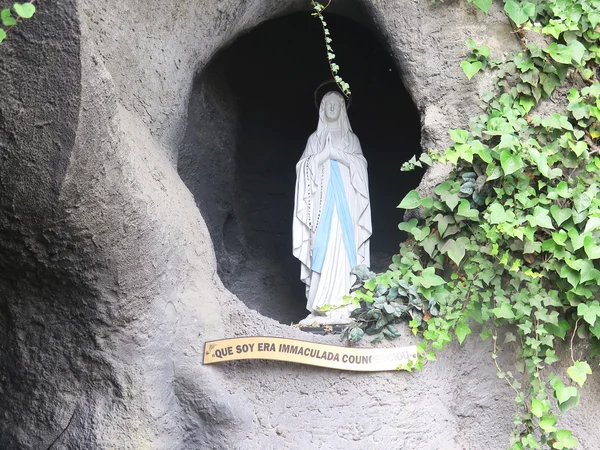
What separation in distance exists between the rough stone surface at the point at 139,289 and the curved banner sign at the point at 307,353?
7 centimetres

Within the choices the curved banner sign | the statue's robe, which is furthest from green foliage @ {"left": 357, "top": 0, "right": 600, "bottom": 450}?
the statue's robe

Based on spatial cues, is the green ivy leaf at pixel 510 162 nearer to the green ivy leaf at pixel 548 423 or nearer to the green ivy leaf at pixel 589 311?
the green ivy leaf at pixel 589 311

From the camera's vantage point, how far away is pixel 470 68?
417 centimetres

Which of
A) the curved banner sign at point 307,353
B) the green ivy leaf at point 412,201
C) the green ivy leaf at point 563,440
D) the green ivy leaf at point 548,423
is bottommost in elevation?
the green ivy leaf at point 563,440

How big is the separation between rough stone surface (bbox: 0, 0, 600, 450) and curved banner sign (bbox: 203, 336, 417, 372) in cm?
7

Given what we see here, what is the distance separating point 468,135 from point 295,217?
48.8 inches

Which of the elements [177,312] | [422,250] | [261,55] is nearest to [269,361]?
[177,312]

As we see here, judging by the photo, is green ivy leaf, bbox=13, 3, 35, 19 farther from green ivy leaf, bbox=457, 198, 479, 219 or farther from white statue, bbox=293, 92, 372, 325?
white statue, bbox=293, 92, 372, 325

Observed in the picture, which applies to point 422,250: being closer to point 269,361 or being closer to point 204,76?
point 269,361

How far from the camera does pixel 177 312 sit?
3861 mm

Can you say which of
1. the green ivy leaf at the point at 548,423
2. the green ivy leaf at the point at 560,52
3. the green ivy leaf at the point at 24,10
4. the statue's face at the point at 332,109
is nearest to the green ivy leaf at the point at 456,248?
the green ivy leaf at the point at 548,423

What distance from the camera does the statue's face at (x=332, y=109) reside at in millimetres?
5066

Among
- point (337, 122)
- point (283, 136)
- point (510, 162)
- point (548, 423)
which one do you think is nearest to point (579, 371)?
point (548, 423)

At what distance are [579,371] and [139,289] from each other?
1.98 metres
